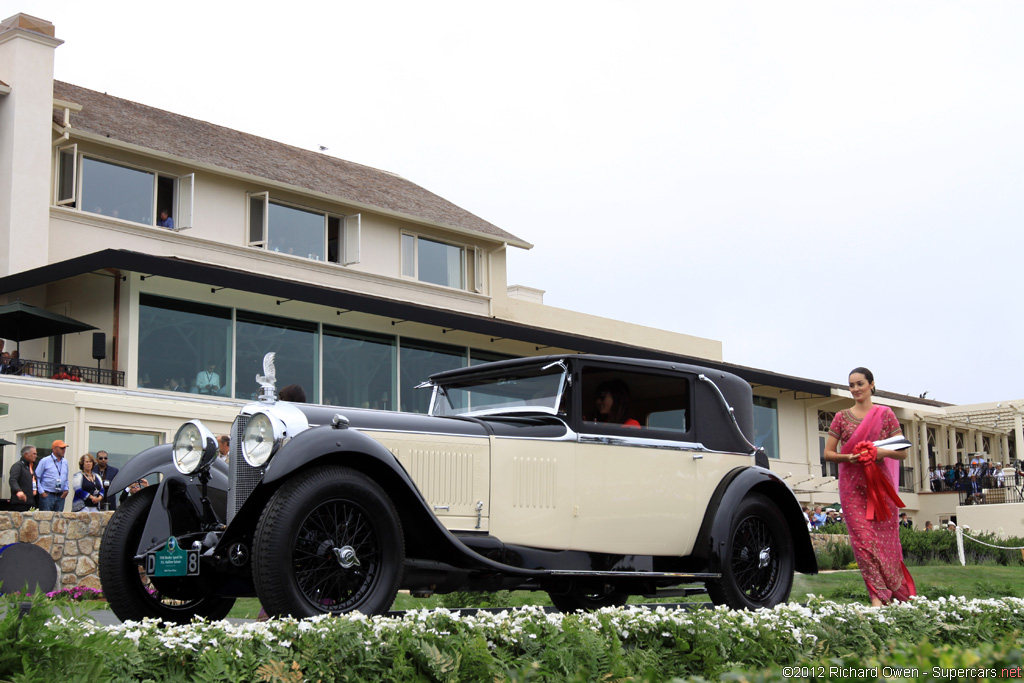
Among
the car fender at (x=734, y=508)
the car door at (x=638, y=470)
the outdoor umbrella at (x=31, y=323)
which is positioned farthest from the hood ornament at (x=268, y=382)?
the outdoor umbrella at (x=31, y=323)

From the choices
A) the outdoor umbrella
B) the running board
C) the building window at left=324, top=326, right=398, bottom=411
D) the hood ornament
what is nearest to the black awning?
the outdoor umbrella

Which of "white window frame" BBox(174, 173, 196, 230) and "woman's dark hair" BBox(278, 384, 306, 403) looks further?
"white window frame" BBox(174, 173, 196, 230)

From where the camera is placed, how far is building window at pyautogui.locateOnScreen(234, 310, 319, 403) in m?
20.2

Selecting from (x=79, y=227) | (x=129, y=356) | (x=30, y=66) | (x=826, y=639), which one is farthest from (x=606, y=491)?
(x=30, y=66)

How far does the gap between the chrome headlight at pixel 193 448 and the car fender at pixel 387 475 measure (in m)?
0.99

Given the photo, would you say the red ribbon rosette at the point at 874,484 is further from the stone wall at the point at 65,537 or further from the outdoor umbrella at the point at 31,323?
the outdoor umbrella at the point at 31,323

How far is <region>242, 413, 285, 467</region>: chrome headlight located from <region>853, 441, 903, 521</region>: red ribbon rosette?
4.22m

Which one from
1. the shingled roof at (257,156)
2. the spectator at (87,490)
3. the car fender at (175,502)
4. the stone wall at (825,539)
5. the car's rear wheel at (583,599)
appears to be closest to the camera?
the car fender at (175,502)

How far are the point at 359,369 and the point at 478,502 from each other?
15428 mm

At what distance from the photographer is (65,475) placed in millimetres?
14789

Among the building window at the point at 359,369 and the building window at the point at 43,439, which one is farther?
the building window at the point at 359,369

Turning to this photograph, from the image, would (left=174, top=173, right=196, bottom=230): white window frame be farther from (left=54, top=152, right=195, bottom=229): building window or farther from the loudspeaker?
the loudspeaker

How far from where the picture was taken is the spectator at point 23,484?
1366 centimetres

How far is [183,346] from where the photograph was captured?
19.5 metres
